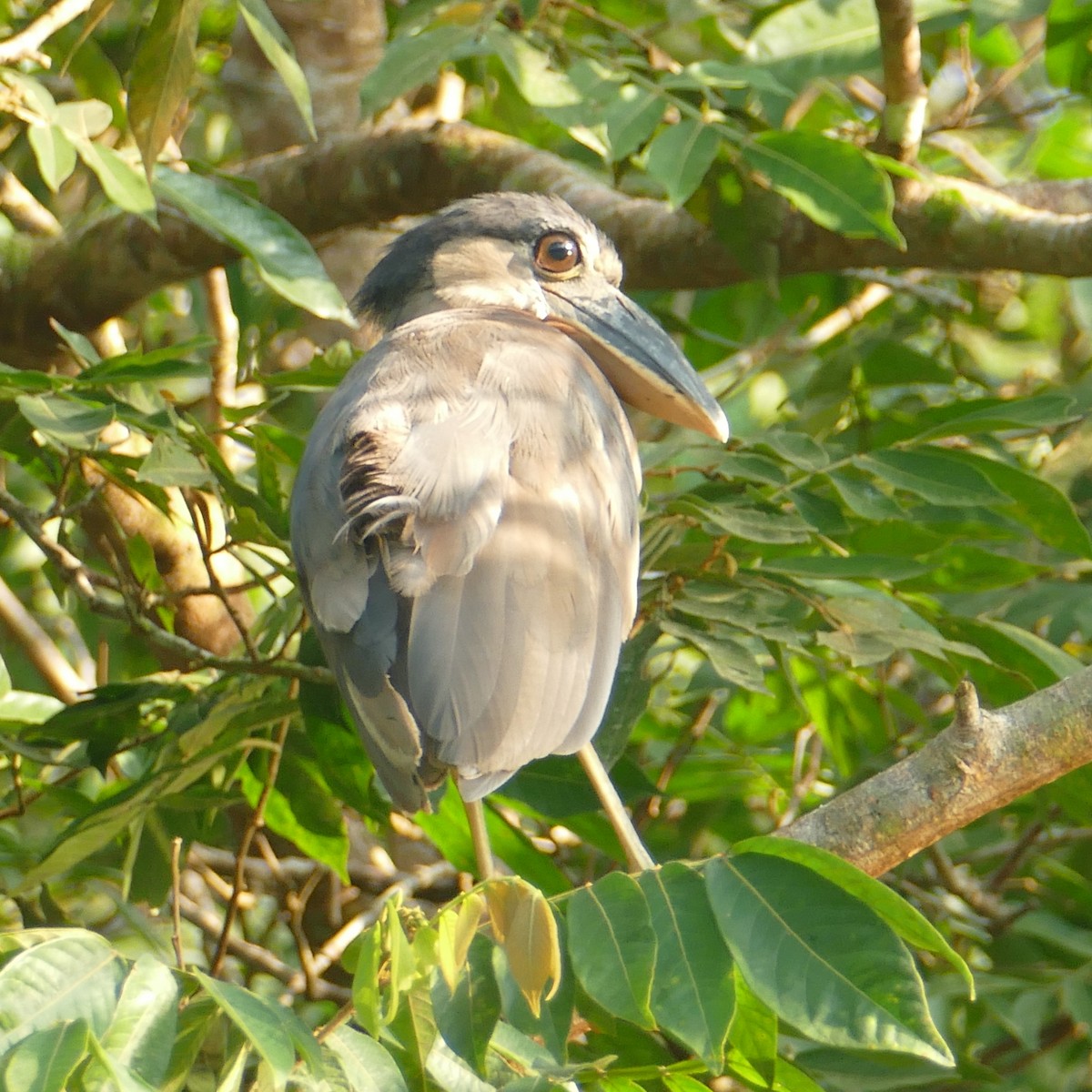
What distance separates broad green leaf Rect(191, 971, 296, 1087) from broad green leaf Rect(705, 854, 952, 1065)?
1.55ft

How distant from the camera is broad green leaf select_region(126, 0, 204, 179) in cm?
194

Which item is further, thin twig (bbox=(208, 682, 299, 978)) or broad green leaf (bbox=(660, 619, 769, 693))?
thin twig (bbox=(208, 682, 299, 978))

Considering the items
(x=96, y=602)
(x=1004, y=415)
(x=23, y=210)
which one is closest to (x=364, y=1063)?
(x=96, y=602)

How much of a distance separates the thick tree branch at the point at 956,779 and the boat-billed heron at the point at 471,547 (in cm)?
46

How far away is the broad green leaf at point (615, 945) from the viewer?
1479 mm

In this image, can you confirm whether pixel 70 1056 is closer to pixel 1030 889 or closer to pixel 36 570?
pixel 1030 889

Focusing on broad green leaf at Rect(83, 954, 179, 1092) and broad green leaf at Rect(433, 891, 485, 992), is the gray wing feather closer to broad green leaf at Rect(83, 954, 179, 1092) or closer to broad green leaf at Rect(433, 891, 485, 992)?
broad green leaf at Rect(433, 891, 485, 992)

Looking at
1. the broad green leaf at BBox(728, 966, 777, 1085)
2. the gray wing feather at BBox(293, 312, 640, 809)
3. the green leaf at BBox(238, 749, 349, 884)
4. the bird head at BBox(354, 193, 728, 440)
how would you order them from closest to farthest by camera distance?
the broad green leaf at BBox(728, 966, 777, 1085), the gray wing feather at BBox(293, 312, 640, 809), the green leaf at BBox(238, 749, 349, 884), the bird head at BBox(354, 193, 728, 440)

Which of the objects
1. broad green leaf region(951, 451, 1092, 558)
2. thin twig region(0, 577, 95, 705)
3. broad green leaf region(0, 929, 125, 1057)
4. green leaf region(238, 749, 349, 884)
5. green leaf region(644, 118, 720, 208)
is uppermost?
green leaf region(644, 118, 720, 208)

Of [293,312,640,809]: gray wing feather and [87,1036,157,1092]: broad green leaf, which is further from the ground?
[87,1036,157,1092]: broad green leaf

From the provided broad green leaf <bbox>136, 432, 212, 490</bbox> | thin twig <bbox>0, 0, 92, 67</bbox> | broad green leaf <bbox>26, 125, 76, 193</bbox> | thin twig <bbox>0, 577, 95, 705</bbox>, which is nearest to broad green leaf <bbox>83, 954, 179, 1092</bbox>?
broad green leaf <bbox>136, 432, 212, 490</bbox>

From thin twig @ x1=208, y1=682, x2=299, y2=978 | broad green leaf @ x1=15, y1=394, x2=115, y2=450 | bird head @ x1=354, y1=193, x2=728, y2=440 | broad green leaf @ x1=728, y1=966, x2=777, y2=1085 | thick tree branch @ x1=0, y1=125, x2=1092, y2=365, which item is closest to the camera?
broad green leaf @ x1=728, y1=966, x2=777, y2=1085

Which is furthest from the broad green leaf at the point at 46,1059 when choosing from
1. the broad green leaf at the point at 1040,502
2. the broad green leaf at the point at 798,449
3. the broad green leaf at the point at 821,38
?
the broad green leaf at the point at 821,38

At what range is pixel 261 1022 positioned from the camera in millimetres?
1397
